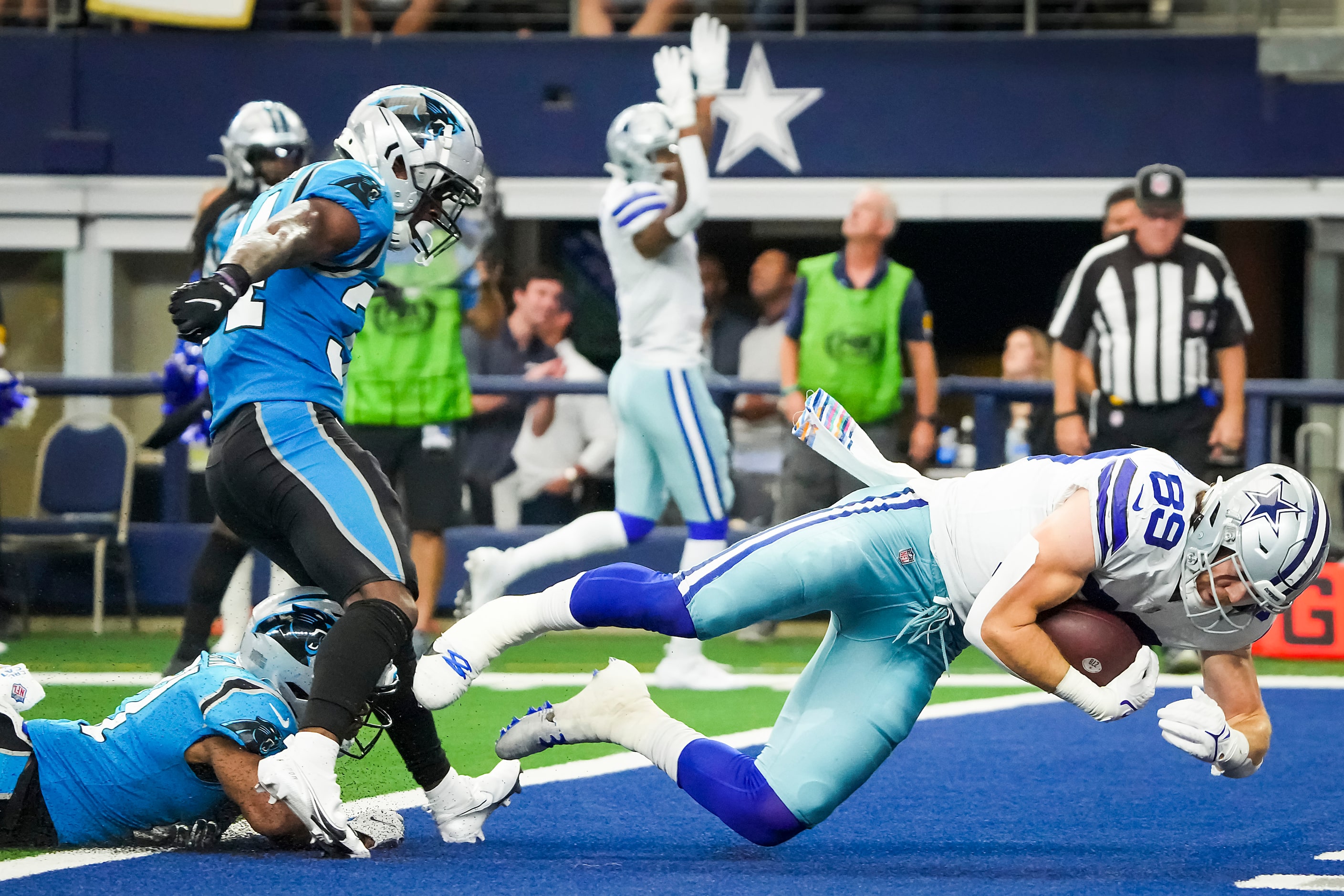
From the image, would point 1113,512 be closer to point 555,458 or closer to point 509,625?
point 509,625

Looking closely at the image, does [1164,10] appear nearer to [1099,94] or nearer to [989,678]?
[1099,94]

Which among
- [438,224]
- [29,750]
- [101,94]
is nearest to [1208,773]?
[438,224]

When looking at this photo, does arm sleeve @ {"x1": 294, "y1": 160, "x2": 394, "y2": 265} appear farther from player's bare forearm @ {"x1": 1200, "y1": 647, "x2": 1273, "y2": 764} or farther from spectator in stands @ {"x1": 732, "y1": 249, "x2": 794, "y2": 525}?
spectator in stands @ {"x1": 732, "y1": 249, "x2": 794, "y2": 525}

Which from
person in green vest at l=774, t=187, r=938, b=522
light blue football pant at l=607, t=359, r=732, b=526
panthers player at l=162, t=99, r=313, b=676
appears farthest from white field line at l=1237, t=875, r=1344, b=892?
person in green vest at l=774, t=187, r=938, b=522

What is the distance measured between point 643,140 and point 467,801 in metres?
3.45

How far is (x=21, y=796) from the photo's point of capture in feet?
12.5

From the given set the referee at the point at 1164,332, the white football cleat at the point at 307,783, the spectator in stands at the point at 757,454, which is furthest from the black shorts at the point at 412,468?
the white football cleat at the point at 307,783

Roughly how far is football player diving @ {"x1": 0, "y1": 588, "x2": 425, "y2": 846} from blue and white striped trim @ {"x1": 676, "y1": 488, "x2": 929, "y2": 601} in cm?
76

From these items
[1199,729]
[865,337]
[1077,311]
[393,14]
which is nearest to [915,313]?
[865,337]

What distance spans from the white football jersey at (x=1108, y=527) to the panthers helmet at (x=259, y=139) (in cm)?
335

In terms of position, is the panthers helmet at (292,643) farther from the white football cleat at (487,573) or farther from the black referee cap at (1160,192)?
the black referee cap at (1160,192)

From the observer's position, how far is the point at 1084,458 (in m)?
3.87

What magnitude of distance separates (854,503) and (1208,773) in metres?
1.87

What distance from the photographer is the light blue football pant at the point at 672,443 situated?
675 cm
